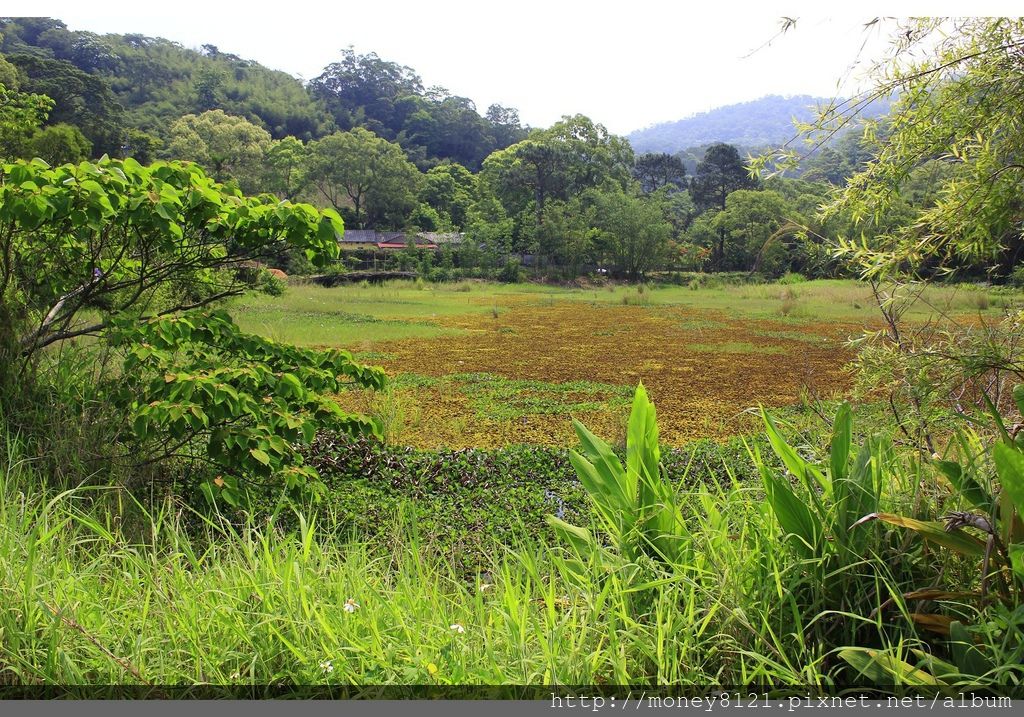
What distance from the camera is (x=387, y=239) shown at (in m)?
14.1

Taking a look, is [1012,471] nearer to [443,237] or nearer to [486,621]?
[486,621]

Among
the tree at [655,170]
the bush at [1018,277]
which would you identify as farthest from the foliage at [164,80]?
the tree at [655,170]

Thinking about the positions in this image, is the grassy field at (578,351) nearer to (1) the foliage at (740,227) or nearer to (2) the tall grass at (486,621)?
(2) the tall grass at (486,621)

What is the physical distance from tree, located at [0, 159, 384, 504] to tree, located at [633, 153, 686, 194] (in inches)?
782

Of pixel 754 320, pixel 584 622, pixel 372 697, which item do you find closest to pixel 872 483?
pixel 584 622

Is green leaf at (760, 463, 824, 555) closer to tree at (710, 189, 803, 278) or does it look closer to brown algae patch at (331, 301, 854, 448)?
brown algae patch at (331, 301, 854, 448)

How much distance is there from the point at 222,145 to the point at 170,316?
6.84 m

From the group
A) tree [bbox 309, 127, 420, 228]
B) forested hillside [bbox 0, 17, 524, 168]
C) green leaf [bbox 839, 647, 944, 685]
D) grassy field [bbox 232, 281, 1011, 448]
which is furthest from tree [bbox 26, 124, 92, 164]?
green leaf [bbox 839, 647, 944, 685]

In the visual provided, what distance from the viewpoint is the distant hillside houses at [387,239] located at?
13646 mm

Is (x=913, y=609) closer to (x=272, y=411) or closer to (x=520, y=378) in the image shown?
(x=272, y=411)

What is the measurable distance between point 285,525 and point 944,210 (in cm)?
227

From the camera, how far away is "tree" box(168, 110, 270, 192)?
746 cm

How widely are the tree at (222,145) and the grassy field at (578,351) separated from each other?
1.70 m

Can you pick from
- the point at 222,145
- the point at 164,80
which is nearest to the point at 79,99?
the point at 222,145
